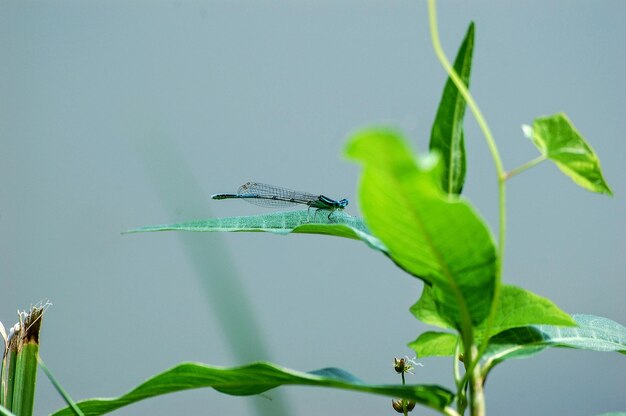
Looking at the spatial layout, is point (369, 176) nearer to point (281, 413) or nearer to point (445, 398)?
point (445, 398)

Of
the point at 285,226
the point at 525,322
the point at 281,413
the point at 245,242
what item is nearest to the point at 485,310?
the point at 525,322

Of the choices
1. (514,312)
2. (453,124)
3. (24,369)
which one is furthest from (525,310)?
(24,369)

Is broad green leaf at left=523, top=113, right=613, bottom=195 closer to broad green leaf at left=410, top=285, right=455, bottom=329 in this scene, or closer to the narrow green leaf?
broad green leaf at left=410, top=285, right=455, bottom=329

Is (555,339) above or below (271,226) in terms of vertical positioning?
below

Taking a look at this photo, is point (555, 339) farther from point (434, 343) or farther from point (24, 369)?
point (24, 369)

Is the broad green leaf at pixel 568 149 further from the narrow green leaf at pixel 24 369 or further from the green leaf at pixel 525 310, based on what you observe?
the narrow green leaf at pixel 24 369

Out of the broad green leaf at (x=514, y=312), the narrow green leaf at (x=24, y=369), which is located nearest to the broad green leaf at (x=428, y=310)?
the broad green leaf at (x=514, y=312)

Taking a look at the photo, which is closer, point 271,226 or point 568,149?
point 568,149
